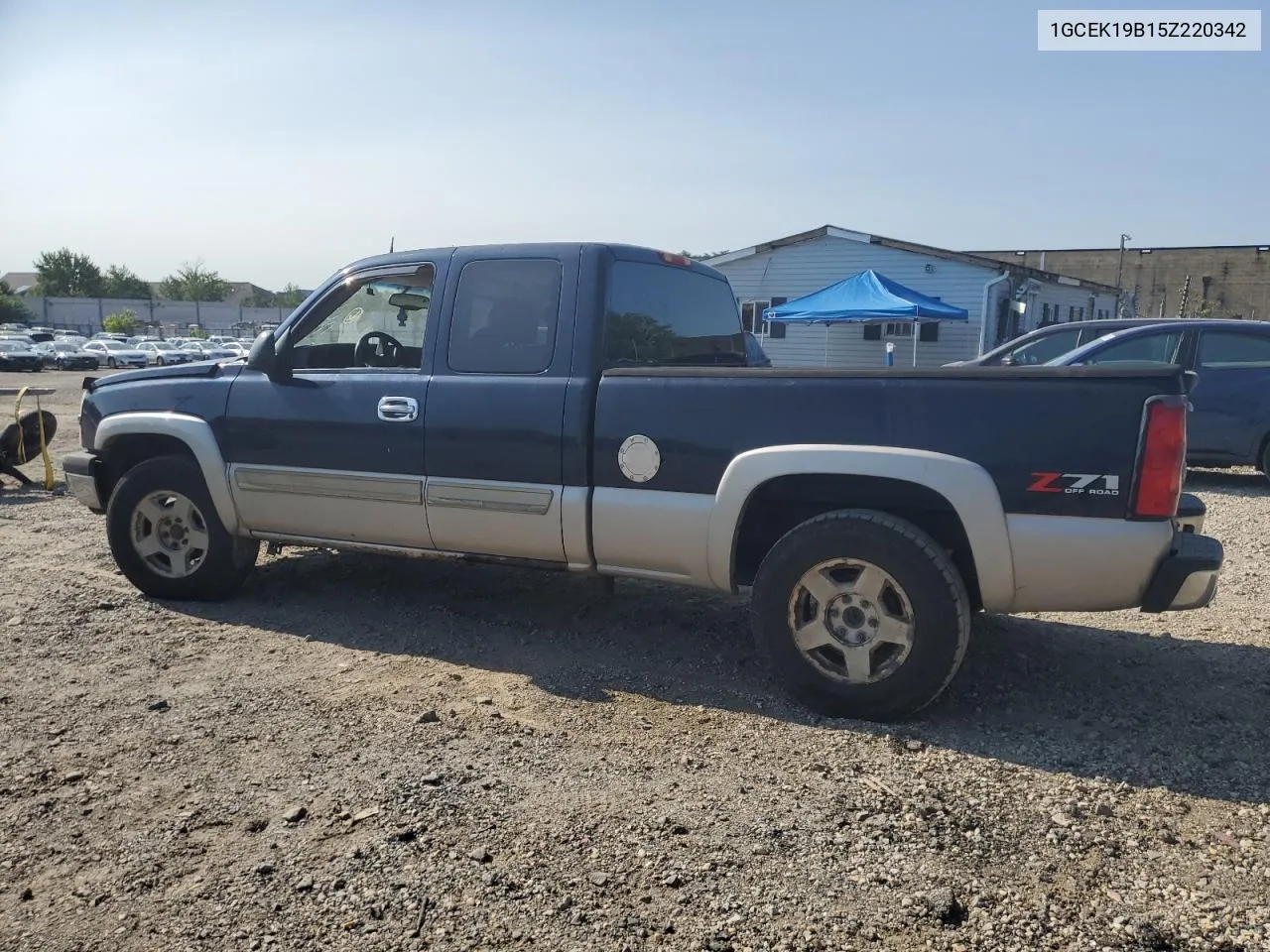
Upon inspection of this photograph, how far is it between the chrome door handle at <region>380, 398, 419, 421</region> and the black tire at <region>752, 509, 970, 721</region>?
1868 mm

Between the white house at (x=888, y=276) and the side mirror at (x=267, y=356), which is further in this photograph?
the white house at (x=888, y=276)

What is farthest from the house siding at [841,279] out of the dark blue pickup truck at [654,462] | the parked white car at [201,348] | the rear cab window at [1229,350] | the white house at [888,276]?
the parked white car at [201,348]

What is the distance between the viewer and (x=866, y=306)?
1880 centimetres

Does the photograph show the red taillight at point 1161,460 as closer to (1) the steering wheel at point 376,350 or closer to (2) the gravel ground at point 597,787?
(2) the gravel ground at point 597,787

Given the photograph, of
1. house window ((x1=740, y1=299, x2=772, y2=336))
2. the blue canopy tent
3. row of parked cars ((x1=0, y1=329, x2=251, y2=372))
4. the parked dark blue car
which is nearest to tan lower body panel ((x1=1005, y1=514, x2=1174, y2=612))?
the parked dark blue car

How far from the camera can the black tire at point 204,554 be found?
203 inches

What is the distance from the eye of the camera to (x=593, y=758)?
3414 millimetres

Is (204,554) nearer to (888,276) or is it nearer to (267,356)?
(267,356)

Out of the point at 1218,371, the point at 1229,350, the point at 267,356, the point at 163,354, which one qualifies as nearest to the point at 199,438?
the point at 267,356

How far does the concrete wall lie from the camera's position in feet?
258

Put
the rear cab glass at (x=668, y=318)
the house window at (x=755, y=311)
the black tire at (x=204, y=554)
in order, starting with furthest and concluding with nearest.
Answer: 1. the house window at (x=755, y=311)
2. the black tire at (x=204, y=554)
3. the rear cab glass at (x=668, y=318)

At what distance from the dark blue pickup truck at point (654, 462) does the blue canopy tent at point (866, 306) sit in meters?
13.8

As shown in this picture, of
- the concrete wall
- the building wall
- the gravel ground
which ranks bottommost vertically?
the gravel ground

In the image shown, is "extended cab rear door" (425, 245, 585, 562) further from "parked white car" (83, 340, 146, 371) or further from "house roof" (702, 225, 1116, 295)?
"parked white car" (83, 340, 146, 371)
